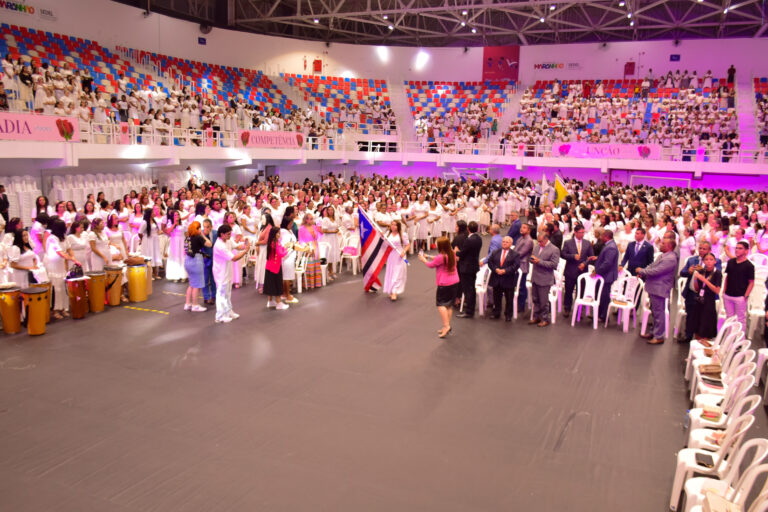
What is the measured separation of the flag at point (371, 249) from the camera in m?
10.8

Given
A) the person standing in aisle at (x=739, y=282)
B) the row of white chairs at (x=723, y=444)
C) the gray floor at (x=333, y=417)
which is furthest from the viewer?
the person standing in aisle at (x=739, y=282)

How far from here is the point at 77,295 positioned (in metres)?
8.93

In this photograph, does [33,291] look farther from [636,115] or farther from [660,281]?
[636,115]

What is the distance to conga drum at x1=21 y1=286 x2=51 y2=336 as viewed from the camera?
806 cm

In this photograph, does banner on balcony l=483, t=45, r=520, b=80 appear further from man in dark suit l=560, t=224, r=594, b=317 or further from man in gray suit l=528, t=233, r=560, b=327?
man in gray suit l=528, t=233, r=560, b=327

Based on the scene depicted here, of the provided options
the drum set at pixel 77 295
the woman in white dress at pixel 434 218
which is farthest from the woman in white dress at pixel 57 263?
the woman in white dress at pixel 434 218

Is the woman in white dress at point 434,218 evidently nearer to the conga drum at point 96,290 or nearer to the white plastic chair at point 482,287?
the white plastic chair at point 482,287

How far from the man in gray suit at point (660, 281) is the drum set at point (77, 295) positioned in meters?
8.16

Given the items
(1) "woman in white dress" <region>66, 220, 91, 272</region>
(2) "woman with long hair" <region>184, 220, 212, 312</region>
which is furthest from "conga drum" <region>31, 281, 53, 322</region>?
(2) "woman with long hair" <region>184, 220, 212, 312</region>

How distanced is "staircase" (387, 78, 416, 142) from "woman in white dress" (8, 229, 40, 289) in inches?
1109

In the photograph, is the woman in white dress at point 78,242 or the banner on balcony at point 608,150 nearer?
the woman in white dress at point 78,242

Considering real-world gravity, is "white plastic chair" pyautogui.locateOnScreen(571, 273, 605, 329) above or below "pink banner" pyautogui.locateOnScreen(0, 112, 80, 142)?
below

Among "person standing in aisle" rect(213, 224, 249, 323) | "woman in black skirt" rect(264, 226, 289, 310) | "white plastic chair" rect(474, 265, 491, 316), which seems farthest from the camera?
"white plastic chair" rect(474, 265, 491, 316)

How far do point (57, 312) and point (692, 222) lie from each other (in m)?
11.9
